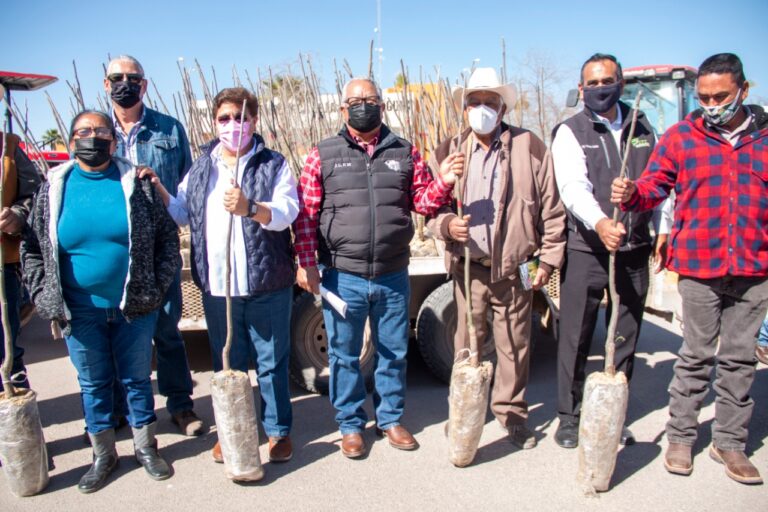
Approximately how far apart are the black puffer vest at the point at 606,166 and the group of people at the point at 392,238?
0.03 feet

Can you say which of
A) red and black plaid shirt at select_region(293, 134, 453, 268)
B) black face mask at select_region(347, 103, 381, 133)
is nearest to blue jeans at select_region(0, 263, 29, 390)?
red and black plaid shirt at select_region(293, 134, 453, 268)

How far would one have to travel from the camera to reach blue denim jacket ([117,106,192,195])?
10.4ft

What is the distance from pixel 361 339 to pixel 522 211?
1075 mm

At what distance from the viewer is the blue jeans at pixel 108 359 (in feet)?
A: 8.91

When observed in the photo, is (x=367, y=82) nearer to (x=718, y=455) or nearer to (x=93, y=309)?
(x=93, y=309)

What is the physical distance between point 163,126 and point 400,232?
1.49 metres

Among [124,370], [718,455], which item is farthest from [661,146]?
[124,370]

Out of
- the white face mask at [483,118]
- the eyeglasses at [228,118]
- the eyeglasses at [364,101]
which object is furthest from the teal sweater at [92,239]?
the white face mask at [483,118]

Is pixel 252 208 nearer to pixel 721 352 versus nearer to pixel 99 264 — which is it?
pixel 99 264

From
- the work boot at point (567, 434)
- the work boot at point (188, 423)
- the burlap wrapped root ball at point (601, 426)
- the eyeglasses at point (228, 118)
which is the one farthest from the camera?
the work boot at point (188, 423)

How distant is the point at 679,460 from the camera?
281cm

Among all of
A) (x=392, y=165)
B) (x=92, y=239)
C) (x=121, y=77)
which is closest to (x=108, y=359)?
(x=92, y=239)

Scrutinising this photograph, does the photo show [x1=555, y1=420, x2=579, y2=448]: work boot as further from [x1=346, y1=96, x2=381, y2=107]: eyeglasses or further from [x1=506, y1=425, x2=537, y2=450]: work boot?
[x1=346, y1=96, x2=381, y2=107]: eyeglasses

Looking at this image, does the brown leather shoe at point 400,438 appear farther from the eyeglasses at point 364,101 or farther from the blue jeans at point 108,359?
the eyeglasses at point 364,101
